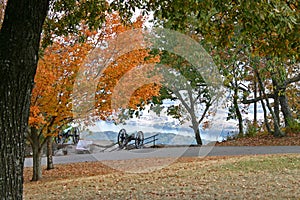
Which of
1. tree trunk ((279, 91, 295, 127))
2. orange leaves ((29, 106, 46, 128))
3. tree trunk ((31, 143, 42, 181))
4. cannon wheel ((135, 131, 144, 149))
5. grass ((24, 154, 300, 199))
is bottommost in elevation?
grass ((24, 154, 300, 199))

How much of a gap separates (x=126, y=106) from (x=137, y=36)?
156 centimetres

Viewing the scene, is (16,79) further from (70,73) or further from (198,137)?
(198,137)

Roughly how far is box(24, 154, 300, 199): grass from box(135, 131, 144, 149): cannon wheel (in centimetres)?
401

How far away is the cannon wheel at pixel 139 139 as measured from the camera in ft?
47.1

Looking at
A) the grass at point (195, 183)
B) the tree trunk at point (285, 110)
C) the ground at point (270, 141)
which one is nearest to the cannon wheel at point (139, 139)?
the grass at point (195, 183)

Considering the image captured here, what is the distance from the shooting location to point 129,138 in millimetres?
13750

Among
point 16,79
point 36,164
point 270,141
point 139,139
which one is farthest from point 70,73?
point 270,141

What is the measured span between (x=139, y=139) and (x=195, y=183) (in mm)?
7293

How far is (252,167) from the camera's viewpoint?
909 centimetres

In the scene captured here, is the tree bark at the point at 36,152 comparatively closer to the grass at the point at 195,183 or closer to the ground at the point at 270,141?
the grass at the point at 195,183

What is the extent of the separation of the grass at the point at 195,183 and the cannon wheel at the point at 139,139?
4.01m

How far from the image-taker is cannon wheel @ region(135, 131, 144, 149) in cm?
1434

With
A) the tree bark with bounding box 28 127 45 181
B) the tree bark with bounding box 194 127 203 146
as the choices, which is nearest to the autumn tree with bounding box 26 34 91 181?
the tree bark with bounding box 28 127 45 181

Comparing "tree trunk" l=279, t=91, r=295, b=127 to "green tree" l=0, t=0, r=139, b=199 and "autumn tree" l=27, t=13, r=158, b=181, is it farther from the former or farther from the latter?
"green tree" l=0, t=0, r=139, b=199
